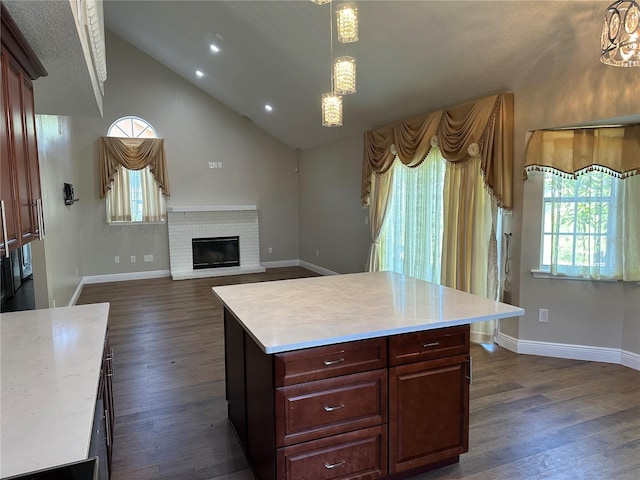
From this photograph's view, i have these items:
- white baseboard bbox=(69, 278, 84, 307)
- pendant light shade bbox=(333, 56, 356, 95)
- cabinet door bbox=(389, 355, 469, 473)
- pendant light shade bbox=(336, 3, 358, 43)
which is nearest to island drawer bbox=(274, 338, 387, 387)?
cabinet door bbox=(389, 355, 469, 473)

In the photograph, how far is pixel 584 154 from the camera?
11.5ft

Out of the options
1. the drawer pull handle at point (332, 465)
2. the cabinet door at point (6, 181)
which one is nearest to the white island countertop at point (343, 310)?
the drawer pull handle at point (332, 465)

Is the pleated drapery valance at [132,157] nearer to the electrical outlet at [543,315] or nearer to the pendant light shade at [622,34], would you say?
the electrical outlet at [543,315]

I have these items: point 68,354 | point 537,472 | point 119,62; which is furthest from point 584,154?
point 119,62

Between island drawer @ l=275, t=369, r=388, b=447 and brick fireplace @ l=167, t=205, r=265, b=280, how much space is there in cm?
628

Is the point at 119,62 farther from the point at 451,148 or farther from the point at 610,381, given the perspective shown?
the point at 610,381

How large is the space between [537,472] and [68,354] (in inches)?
94.7

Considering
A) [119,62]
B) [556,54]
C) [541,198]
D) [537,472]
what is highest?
[119,62]

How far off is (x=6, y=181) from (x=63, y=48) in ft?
2.44

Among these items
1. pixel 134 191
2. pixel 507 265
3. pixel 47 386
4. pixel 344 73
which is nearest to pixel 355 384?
pixel 47 386

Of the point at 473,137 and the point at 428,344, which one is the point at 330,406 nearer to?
the point at 428,344

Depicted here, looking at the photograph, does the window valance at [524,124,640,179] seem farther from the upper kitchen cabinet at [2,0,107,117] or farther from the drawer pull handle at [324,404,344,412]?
the upper kitchen cabinet at [2,0,107,117]

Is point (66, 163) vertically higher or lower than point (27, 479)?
higher

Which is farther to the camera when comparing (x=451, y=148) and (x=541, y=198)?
(x=451, y=148)
